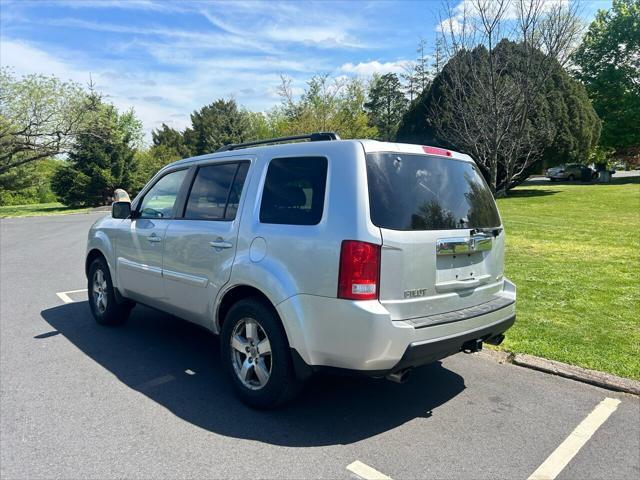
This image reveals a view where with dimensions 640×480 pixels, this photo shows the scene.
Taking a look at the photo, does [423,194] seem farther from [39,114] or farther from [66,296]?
[39,114]

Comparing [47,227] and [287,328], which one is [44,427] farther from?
[47,227]

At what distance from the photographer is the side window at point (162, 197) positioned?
15.6 ft

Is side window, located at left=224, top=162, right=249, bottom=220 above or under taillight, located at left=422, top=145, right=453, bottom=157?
under

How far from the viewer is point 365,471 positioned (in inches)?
111

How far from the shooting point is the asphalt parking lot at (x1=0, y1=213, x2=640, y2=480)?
9.50 ft

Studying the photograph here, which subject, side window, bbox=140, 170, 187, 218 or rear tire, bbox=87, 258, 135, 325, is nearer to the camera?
side window, bbox=140, 170, 187, 218

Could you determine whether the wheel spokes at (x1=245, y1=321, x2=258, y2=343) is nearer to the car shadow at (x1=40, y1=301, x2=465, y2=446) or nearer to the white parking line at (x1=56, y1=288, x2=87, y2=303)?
the car shadow at (x1=40, y1=301, x2=465, y2=446)

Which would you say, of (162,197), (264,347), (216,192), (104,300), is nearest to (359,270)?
(264,347)

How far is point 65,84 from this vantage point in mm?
33000

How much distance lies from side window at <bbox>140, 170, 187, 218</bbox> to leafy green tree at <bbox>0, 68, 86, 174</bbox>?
3157 cm

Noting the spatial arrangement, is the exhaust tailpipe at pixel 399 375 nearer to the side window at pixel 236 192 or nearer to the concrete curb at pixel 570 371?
the side window at pixel 236 192

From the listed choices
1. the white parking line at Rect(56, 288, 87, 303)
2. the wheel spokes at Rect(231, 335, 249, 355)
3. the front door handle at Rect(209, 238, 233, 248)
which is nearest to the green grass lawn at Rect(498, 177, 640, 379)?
the wheel spokes at Rect(231, 335, 249, 355)

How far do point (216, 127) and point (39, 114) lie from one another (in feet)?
73.3

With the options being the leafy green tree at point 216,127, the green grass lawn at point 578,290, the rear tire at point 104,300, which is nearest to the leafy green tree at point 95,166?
the leafy green tree at point 216,127
